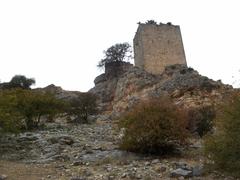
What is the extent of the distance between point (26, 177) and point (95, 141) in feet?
24.9

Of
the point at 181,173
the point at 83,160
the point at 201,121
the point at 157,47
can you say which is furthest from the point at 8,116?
the point at 157,47

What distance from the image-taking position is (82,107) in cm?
3706

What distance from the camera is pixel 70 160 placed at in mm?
19984

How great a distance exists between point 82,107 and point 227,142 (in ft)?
72.6

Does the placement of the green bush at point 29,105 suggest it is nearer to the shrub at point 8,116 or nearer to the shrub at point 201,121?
the shrub at point 8,116

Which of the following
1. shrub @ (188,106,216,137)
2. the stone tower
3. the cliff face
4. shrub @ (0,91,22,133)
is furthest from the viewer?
the stone tower

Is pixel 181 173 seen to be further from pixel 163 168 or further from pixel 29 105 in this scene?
pixel 29 105

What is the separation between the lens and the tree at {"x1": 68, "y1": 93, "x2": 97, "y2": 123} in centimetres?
3659

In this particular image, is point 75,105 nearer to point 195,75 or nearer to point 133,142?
point 195,75

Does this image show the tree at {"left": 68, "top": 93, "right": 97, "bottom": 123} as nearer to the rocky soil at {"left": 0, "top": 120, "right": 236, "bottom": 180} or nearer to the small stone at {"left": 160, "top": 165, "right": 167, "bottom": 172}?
the rocky soil at {"left": 0, "top": 120, "right": 236, "bottom": 180}

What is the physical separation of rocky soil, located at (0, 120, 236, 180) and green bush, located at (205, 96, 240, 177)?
0.74m

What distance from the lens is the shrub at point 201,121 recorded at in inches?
1051

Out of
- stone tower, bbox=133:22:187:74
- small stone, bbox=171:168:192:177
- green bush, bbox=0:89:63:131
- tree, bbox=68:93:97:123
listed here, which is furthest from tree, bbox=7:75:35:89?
small stone, bbox=171:168:192:177

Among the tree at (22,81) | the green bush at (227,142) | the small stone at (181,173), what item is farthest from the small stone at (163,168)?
the tree at (22,81)
